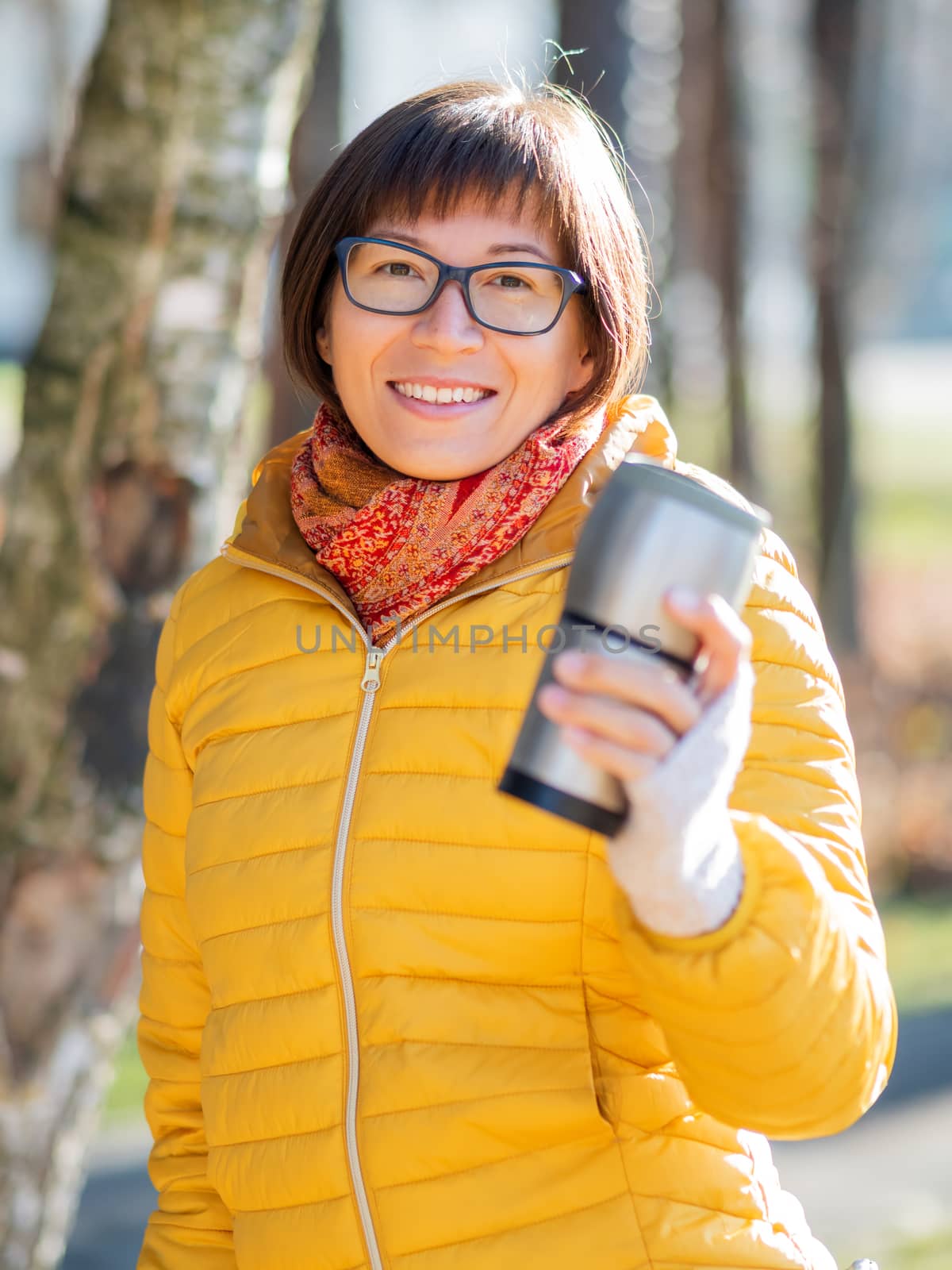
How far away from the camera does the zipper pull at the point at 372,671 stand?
72.6 inches

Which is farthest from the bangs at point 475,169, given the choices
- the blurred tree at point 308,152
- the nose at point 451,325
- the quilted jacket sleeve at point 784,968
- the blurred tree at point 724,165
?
the blurred tree at point 724,165

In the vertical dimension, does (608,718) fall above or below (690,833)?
above

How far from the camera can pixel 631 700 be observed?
3.92ft

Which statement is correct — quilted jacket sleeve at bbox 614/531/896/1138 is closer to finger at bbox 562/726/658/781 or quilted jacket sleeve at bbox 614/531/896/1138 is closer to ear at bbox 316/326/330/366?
finger at bbox 562/726/658/781

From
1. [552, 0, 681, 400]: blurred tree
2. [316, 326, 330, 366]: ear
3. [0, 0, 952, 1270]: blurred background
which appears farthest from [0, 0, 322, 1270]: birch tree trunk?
[552, 0, 681, 400]: blurred tree

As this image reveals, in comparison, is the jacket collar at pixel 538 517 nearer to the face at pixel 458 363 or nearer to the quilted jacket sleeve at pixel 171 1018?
the face at pixel 458 363

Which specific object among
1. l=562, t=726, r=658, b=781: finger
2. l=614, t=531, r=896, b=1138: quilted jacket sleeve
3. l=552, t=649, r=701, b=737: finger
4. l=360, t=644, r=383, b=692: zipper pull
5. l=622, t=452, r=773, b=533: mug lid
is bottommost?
l=614, t=531, r=896, b=1138: quilted jacket sleeve

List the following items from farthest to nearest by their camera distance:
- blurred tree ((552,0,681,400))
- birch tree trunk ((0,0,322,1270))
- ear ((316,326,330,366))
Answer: blurred tree ((552,0,681,400)), birch tree trunk ((0,0,322,1270)), ear ((316,326,330,366))

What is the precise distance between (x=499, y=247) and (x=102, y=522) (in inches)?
59.4

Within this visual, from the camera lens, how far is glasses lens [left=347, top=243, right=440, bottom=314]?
6.38ft

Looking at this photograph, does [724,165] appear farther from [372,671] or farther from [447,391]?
[372,671]

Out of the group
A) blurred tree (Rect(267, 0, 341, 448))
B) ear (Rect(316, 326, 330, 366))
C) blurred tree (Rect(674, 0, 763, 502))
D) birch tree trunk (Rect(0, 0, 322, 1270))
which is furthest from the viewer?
blurred tree (Rect(674, 0, 763, 502))

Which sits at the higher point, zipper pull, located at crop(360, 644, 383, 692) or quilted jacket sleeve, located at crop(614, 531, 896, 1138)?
zipper pull, located at crop(360, 644, 383, 692)

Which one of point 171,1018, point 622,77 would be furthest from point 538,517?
point 622,77
